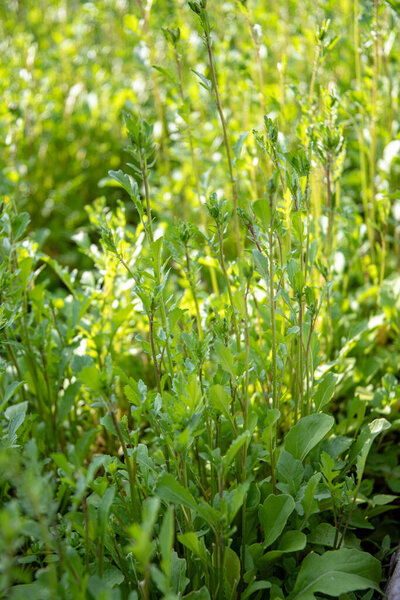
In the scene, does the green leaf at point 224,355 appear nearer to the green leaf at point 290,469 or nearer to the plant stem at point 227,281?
the plant stem at point 227,281

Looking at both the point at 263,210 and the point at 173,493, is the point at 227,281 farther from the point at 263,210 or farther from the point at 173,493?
the point at 173,493

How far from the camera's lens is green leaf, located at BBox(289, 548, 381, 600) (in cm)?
114

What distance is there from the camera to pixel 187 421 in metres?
1.09

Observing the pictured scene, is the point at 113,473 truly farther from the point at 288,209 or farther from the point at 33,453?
the point at 288,209

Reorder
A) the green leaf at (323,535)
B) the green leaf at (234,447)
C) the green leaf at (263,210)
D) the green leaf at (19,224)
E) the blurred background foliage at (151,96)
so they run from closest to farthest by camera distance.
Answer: the green leaf at (234,447), the green leaf at (263,210), the green leaf at (323,535), the green leaf at (19,224), the blurred background foliage at (151,96)

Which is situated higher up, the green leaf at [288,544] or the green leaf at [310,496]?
the green leaf at [310,496]

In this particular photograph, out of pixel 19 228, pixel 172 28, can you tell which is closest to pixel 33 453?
pixel 19 228

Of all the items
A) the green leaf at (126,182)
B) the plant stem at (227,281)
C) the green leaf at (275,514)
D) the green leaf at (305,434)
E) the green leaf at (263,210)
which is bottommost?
the green leaf at (275,514)

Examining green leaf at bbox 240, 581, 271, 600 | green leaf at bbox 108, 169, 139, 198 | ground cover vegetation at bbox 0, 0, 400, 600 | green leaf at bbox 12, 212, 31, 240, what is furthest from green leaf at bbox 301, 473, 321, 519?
green leaf at bbox 12, 212, 31, 240

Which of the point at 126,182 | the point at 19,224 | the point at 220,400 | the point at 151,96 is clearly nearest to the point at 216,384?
the point at 220,400

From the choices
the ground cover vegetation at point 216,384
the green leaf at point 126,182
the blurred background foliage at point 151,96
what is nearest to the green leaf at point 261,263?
the ground cover vegetation at point 216,384

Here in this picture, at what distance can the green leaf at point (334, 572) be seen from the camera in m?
1.14

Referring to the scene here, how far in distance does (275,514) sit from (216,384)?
302mm

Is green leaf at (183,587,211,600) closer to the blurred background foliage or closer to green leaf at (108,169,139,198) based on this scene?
green leaf at (108,169,139,198)
